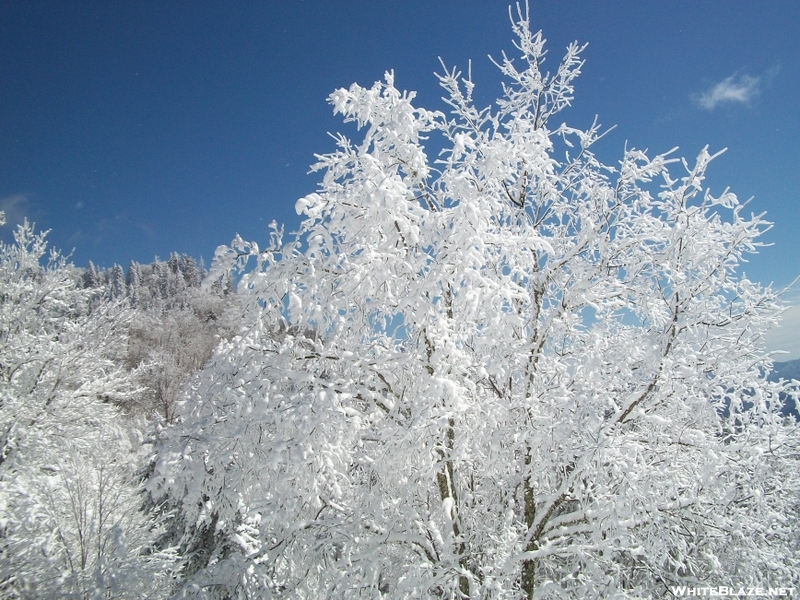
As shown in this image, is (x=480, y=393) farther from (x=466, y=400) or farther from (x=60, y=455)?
(x=60, y=455)

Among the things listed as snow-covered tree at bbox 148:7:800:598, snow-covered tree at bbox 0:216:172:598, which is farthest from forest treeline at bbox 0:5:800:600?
snow-covered tree at bbox 0:216:172:598

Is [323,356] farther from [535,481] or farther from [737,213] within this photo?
[737,213]

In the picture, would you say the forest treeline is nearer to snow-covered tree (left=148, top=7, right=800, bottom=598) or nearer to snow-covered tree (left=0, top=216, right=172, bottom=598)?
snow-covered tree (left=148, top=7, right=800, bottom=598)

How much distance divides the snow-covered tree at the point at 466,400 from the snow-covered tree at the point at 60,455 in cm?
408

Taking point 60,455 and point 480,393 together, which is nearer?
point 480,393

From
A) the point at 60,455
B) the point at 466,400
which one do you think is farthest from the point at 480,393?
the point at 60,455

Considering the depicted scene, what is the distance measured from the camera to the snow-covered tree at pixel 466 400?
339 centimetres

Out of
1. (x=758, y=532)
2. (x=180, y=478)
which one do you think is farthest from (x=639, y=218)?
(x=180, y=478)

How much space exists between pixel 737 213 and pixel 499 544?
396cm

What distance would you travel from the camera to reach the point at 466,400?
3594 millimetres

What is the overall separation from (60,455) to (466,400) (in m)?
12.4

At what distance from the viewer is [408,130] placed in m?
3.85

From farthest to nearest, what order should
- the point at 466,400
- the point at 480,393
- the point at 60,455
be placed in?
the point at 60,455 < the point at 480,393 < the point at 466,400

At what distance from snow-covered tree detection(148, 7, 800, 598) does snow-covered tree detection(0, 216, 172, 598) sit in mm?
4075
